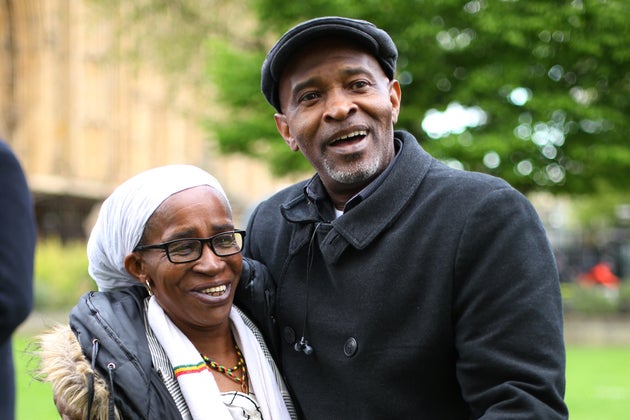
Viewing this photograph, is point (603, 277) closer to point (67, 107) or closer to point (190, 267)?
point (67, 107)

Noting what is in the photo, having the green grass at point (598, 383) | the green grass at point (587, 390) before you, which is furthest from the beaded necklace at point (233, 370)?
the green grass at point (598, 383)

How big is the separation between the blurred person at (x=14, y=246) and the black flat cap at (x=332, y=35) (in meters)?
1.12

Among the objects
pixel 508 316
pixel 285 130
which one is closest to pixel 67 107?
pixel 285 130

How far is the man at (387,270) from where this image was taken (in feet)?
7.89

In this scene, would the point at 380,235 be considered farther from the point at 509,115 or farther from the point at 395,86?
the point at 509,115

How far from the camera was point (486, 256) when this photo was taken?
97.4 inches

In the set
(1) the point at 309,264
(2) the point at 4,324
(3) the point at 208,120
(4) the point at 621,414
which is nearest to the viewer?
(1) the point at 309,264

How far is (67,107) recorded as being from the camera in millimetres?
28969

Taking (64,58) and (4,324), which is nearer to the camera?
(4,324)

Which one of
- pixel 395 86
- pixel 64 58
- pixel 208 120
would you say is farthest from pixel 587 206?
pixel 395 86

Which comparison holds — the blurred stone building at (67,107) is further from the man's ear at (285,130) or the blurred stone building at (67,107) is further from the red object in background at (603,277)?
the man's ear at (285,130)

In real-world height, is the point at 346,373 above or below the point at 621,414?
above

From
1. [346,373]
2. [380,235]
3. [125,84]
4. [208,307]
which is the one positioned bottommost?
[346,373]

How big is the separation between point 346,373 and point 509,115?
13333mm
